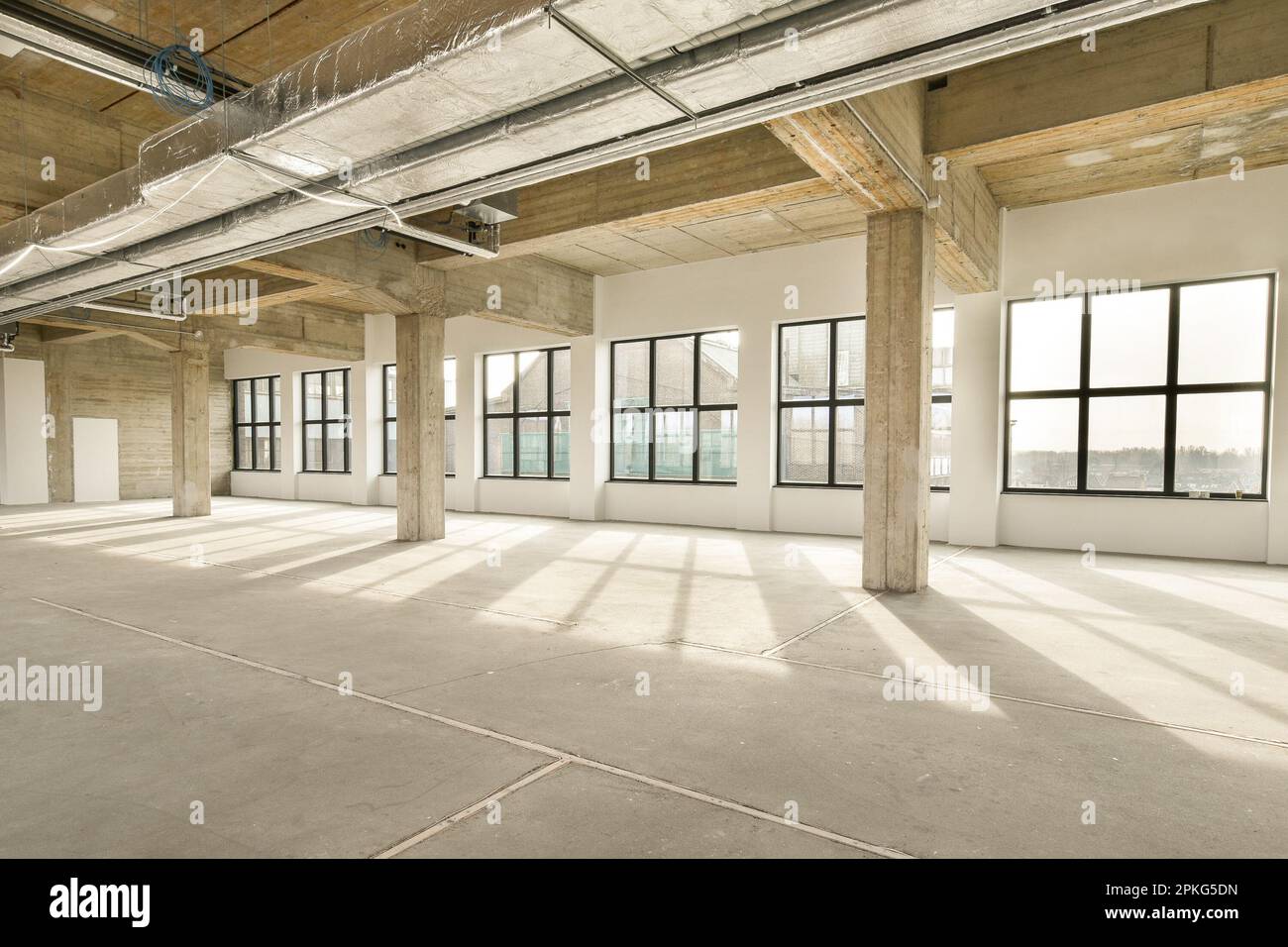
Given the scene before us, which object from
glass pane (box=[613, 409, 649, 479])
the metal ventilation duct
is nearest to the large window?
glass pane (box=[613, 409, 649, 479])

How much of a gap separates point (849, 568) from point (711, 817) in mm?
5570

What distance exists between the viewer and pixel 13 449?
15125 mm

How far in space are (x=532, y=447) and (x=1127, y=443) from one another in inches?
382

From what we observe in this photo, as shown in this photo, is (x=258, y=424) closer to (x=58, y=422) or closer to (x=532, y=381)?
(x=58, y=422)

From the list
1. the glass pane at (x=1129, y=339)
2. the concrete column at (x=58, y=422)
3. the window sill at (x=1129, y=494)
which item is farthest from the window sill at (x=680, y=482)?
the concrete column at (x=58, y=422)

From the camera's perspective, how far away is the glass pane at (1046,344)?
910 cm

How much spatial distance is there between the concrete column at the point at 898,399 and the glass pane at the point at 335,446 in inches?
545

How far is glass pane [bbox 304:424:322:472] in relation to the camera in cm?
1742

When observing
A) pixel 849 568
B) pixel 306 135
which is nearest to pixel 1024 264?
pixel 849 568

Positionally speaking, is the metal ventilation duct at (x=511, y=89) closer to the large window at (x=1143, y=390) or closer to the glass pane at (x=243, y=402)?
the large window at (x=1143, y=390)

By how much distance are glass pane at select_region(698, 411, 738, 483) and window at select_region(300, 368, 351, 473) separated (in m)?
9.40

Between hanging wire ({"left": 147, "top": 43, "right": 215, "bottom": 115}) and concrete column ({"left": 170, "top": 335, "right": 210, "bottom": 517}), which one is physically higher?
hanging wire ({"left": 147, "top": 43, "right": 215, "bottom": 115})

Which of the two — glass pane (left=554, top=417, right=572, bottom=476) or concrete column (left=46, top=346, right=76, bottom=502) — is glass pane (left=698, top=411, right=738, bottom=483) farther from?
concrete column (left=46, top=346, right=76, bottom=502)
